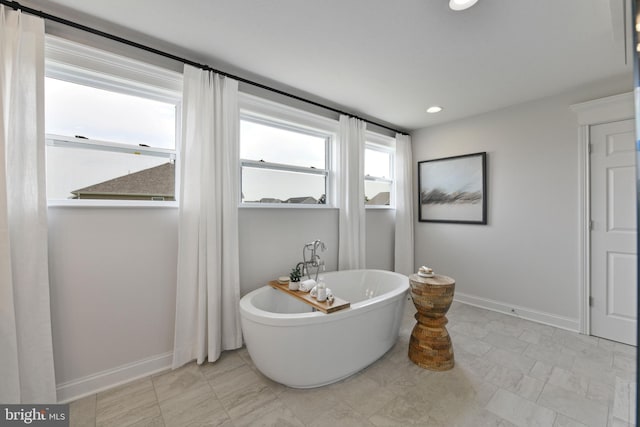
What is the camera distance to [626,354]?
7.43ft

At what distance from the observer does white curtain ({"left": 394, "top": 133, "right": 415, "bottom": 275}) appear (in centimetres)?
386

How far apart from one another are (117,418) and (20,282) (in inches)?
39.3

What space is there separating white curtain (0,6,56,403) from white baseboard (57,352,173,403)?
136 mm

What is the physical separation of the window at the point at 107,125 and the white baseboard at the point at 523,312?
12.5 feet

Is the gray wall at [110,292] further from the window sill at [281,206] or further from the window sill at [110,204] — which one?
the window sill at [281,206]

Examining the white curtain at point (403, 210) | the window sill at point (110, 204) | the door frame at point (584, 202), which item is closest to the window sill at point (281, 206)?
the window sill at point (110, 204)

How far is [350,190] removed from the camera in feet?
10.5

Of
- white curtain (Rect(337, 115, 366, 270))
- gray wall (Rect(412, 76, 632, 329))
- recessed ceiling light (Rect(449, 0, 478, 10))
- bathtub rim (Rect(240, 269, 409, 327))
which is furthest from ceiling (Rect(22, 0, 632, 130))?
bathtub rim (Rect(240, 269, 409, 327))

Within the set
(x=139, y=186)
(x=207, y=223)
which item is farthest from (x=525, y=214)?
(x=139, y=186)

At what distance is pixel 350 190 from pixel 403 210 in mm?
1132

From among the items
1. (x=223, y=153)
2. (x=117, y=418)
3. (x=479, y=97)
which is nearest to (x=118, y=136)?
(x=223, y=153)

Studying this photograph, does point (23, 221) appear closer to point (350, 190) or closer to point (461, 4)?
point (350, 190)

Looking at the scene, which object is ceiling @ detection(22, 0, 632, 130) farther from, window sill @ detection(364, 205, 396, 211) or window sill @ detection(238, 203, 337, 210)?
window sill @ detection(364, 205, 396, 211)

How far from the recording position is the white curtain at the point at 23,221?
143cm
